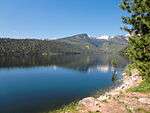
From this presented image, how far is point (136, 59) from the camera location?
1378 inches

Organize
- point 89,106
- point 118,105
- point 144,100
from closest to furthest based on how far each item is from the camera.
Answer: point 118,105
point 89,106
point 144,100

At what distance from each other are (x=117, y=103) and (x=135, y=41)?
7.26 m

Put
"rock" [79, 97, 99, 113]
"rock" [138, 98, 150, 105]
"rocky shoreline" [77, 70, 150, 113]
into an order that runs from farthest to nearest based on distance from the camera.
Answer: "rock" [138, 98, 150, 105], "rock" [79, 97, 99, 113], "rocky shoreline" [77, 70, 150, 113]

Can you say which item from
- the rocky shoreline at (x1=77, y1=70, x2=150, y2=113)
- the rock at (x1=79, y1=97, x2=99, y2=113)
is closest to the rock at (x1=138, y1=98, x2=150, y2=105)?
the rocky shoreline at (x1=77, y1=70, x2=150, y2=113)

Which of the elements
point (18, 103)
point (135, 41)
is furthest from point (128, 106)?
point (18, 103)

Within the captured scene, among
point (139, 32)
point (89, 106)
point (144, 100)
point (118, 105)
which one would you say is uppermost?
point (139, 32)

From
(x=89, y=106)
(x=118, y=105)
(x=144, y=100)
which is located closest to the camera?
(x=118, y=105)

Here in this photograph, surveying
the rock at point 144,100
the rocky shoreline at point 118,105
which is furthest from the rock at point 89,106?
the rock at point 144,100

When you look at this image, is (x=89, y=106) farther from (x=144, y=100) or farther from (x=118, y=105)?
(x=144, y=100)

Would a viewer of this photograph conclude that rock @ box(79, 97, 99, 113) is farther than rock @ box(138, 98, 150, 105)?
No

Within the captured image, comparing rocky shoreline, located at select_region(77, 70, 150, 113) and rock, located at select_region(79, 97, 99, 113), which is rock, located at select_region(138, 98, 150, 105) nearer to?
rocky shoreline, located at select_region(77, 70, 150, 113)

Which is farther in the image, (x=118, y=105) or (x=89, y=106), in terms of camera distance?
(x=89, y=106)

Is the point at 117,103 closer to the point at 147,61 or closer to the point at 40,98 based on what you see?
the point at 147,61

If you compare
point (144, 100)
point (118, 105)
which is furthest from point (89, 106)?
point (144, 100)
